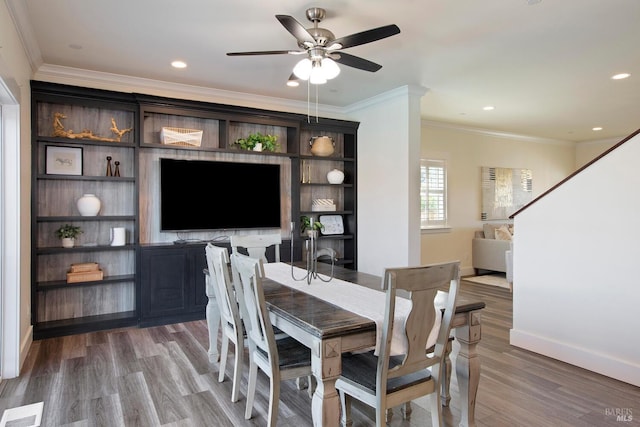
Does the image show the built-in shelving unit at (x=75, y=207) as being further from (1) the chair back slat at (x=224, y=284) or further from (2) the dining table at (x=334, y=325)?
(2) the dining table at (x=334, y=325)

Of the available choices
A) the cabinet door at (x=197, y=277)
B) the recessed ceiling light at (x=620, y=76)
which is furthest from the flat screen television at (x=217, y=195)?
the recessed ceiling light at (x=620, y=76)

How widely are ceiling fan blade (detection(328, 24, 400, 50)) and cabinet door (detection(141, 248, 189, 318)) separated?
2899 millimetres

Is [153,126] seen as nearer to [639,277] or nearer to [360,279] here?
[360,279]

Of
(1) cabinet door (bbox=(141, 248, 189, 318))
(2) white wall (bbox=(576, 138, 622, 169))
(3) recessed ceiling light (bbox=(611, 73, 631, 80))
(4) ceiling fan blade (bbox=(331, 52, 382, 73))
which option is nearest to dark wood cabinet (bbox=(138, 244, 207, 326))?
(1) cabinet door (bbox=(141, 248, 189, 318))

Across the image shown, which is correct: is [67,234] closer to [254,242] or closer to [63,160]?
[63,160]

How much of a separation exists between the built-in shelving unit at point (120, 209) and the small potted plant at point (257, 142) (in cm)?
9

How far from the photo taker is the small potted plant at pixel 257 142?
4.94 meters

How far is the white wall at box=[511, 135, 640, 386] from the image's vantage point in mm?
2918

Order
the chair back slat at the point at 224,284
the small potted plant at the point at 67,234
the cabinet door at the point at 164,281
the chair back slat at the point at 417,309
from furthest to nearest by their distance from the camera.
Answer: the cabinet door at the point at 164,281
the small potted plant at the point at 67,234
the chair back slat at the point at 224,284
the chair back slat at the point at 417,309

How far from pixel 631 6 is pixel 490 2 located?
996 millimetres

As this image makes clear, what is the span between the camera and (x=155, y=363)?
3.27 metres

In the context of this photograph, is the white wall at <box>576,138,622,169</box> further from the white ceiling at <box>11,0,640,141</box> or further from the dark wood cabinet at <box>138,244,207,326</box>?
the dark wood cabinet at <box>138,244,207,326</box>

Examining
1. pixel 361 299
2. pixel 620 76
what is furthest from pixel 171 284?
pixel 620 76

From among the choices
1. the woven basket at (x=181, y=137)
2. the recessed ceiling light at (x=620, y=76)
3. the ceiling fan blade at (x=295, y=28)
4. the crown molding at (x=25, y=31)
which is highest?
the recessed ceiling light at (x=620, y=76)
